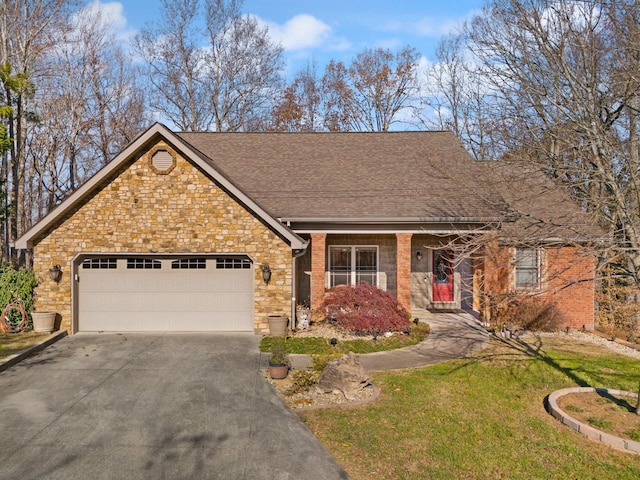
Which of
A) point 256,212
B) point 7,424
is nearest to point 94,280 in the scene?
point 256,212

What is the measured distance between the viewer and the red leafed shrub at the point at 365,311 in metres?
12.7

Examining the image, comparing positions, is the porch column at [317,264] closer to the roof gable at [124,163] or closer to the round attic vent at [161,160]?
the roof gable at [124,163]

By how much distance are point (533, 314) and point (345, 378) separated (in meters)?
8.54

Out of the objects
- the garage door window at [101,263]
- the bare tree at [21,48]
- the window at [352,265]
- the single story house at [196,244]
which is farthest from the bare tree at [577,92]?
the bare tree at [21,48]

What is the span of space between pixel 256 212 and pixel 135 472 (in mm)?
7852

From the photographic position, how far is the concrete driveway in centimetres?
587

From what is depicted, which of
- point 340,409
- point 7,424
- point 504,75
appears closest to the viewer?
point 7,424

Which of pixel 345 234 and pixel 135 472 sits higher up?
pixel 345 234

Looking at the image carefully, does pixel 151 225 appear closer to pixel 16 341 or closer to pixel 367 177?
pixel 16 341

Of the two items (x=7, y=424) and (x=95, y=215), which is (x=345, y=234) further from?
(x=7, y=424)

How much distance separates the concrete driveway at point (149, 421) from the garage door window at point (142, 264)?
2817 mm

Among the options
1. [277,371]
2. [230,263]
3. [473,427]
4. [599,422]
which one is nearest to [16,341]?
[230,263]

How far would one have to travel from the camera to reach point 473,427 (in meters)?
7.11

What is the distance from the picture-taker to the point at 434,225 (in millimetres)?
14797
